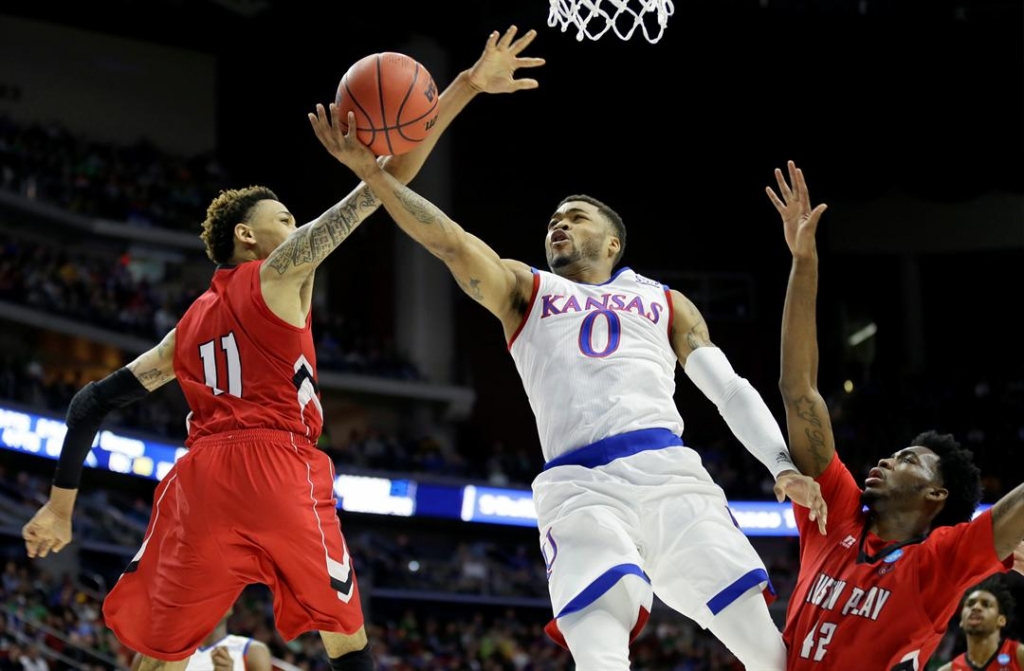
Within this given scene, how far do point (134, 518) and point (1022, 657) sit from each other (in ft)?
50.1

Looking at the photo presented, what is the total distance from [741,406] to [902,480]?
2.18 feet

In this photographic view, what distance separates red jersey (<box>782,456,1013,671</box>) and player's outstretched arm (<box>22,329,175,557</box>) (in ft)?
8.97

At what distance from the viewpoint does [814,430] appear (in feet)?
15.9

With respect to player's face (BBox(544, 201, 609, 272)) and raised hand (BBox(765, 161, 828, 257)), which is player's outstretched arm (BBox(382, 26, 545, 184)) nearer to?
player's face (BBox(544, 201, 609, 272))

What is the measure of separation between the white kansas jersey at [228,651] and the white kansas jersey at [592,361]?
10.2 feet

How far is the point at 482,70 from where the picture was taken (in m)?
5.13

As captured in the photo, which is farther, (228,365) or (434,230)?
(228,365)

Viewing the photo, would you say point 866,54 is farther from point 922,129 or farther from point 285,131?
point 285,131

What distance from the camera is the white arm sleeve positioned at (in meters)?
4.59

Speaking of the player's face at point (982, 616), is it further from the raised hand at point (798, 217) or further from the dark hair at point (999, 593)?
the raised hand at point (798, 217)

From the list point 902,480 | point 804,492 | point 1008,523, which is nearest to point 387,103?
point 804,492

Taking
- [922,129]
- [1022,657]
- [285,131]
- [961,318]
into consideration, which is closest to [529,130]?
[285,131]

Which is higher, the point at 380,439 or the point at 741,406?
the point at 741,406

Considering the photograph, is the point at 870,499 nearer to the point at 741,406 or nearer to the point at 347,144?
the point at 741,406
